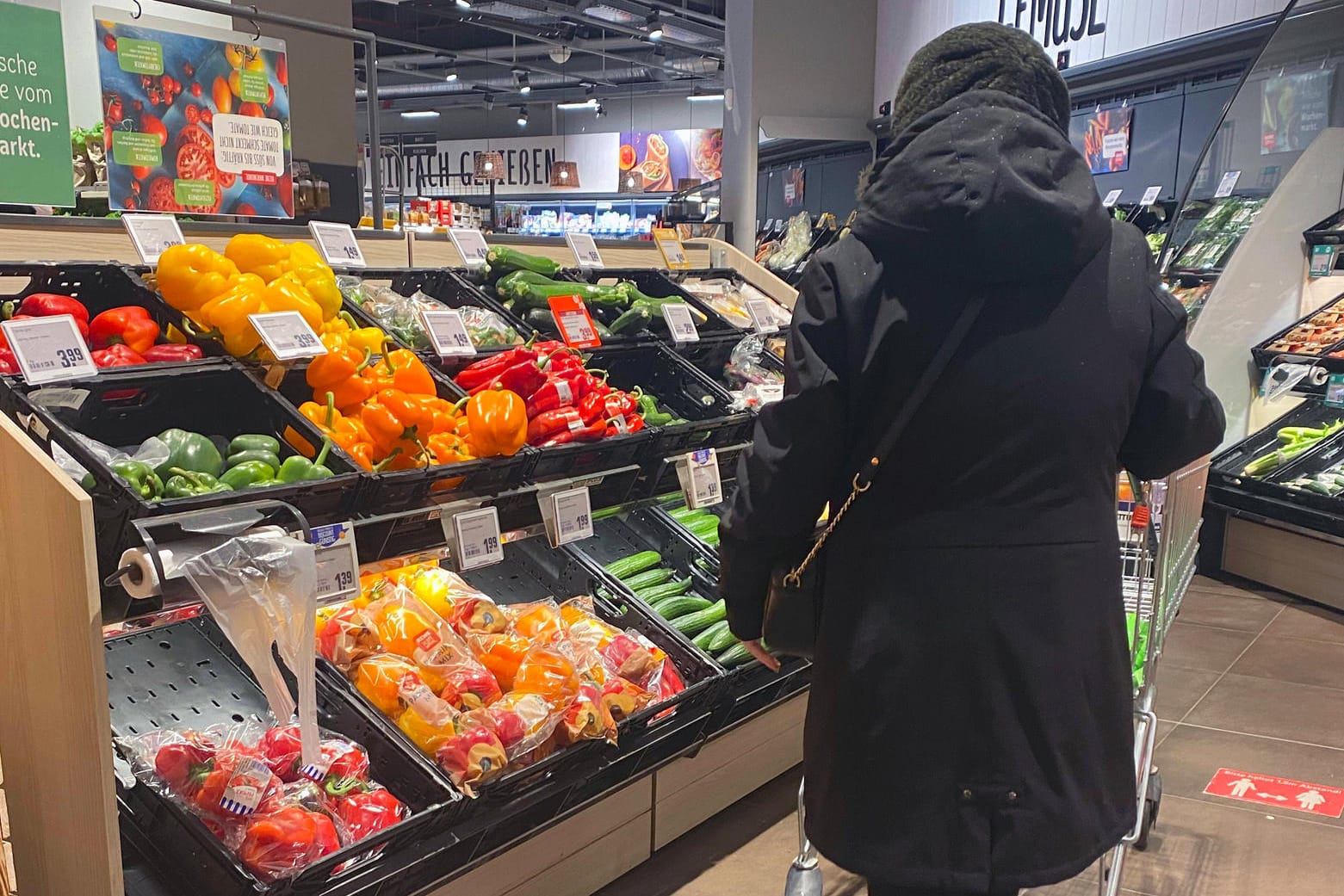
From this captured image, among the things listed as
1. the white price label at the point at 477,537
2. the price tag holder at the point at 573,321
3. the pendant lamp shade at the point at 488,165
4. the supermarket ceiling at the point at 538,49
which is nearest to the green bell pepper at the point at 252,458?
the white price label at the point at 477,537

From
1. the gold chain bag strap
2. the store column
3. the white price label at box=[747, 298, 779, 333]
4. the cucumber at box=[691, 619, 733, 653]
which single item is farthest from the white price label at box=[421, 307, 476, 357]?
the store column

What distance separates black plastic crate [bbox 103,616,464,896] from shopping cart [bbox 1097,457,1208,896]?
136 cm

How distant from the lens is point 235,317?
214cm

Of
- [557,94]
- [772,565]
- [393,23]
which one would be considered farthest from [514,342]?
[557,94]

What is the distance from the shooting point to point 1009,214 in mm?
1420

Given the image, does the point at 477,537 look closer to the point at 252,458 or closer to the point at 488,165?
the point at 252,458

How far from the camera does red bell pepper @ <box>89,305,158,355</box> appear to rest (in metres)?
2.13

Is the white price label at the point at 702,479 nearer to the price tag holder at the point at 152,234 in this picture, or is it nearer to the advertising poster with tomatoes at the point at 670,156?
the price tag holder at the point at 152,234

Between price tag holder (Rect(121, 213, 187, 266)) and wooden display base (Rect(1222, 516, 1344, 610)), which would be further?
wooden display base (Rect(1222, 516, 1344, 610))

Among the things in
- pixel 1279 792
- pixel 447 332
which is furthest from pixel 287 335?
pixel 1279 792

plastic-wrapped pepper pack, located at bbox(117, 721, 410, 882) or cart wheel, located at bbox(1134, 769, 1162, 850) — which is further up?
plastic-wrapped pepper pack, located at bbox(117, 721, 410, 882)

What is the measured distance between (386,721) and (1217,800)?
2597mm

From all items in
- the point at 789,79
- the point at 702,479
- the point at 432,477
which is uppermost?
the point at 789,79

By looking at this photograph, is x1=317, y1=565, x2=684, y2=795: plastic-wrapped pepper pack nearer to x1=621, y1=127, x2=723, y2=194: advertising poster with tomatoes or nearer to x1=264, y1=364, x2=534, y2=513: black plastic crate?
x1=264, y1=364, x2=534, y2=513: black plastic crate
